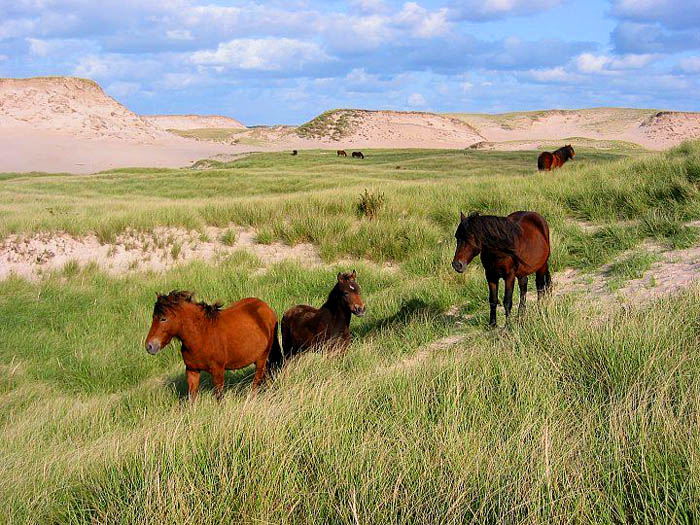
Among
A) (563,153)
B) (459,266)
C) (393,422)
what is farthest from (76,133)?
(393,422)

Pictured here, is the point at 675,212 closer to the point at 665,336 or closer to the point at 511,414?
the point at 665,336

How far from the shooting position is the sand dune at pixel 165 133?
63.5 meters

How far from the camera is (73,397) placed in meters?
6.95

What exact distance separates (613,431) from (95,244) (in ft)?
41.6

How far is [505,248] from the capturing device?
6.74 meters

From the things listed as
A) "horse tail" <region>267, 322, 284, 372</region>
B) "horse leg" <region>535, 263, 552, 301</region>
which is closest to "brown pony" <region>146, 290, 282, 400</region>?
"horse tail" <region>267, 322, 284, 372</region>

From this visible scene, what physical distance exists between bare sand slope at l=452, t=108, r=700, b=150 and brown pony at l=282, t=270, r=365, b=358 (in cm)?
8909

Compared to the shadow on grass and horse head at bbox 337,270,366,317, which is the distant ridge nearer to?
the shadow on grass

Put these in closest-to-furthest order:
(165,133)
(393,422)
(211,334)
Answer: (393,422) → (211,334) → (165,133)

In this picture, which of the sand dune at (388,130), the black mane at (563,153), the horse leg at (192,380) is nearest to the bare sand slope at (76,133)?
the sand dune at (388,130)

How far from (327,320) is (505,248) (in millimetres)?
2161

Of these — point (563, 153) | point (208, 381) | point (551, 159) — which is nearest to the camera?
point (208, 381)

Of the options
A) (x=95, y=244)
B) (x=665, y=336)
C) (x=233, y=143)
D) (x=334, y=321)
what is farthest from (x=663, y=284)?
(x=233, y=143)

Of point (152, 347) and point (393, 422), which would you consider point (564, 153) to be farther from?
point (393, 422)
